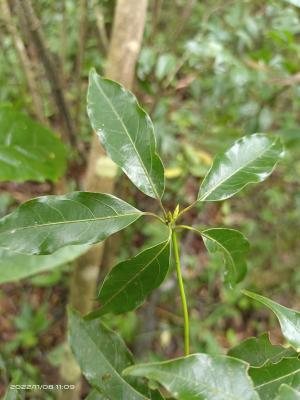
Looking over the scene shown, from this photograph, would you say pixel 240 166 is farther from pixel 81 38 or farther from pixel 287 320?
pixel 81 38

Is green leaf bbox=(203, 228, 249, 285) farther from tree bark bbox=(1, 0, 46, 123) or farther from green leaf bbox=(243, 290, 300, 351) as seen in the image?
tree bark bbox=(1, 0, 46, 123)

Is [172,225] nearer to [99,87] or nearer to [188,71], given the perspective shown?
[99,87]

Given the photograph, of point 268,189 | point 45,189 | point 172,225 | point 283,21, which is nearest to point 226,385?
point 172,225

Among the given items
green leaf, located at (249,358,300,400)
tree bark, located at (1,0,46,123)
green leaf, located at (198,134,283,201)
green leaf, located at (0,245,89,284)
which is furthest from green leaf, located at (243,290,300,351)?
tree bark, located at (1,0,46,123)

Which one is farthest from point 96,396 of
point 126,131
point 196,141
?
point 196,141

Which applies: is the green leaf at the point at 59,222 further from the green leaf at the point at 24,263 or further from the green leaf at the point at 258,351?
the green leaf at the point at 24,263

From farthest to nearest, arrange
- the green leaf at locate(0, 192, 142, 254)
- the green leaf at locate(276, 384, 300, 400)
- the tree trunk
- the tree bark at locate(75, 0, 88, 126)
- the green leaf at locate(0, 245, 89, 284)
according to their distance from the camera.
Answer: the tree bark at locate(75, 0, 88, 126) → the tree trunk → the green leaf at locate(0, 245, 89, 284) → the green leaf at locate(0, 192, 142, 254) → the green leaf at locate(276, 384, 300, 400)
